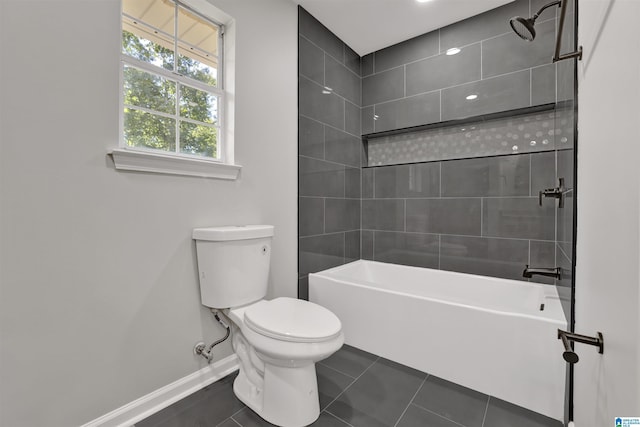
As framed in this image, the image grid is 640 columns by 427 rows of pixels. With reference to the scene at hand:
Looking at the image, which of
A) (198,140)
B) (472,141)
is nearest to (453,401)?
(472,141)

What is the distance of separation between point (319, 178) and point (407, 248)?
40.9 inches

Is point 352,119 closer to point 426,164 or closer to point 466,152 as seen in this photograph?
point 426,164

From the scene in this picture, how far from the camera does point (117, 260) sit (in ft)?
4.35

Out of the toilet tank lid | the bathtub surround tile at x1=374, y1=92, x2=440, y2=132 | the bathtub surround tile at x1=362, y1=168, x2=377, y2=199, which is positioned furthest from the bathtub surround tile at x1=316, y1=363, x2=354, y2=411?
the bathtub surround tile at x1=374, y1=92, x2=440, y2=132

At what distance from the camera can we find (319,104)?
243cm

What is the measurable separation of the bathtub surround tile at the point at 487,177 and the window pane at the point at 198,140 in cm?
184

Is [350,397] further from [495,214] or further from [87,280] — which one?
[495,214]

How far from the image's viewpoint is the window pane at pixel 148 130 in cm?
143

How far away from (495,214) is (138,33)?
258 centimetres

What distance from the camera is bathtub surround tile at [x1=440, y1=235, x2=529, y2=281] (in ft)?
7.06

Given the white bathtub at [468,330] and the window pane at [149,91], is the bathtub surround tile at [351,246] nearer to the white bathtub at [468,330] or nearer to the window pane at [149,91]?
the white bathtub at [468,330]

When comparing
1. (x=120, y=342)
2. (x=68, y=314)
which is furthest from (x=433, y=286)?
(x=68, y=314)

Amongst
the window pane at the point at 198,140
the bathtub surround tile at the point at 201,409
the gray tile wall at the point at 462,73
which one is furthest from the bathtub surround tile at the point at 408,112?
the bathtub surround tile at the point at 201,409

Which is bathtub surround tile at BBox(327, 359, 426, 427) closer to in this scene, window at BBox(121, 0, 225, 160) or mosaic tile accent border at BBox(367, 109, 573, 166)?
window at BBox(121, 0, 225, 160)
